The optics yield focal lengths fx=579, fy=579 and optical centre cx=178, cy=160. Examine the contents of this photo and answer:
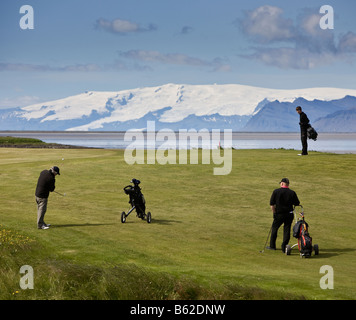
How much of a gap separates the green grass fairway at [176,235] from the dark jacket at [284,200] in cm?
154

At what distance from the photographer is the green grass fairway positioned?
1498 cm

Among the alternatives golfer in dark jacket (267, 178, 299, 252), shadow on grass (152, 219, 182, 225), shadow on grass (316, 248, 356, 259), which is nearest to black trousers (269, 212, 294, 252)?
golfer in dark jacket (267, 178, 299, 252)

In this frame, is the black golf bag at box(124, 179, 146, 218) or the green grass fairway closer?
the green grass fairway

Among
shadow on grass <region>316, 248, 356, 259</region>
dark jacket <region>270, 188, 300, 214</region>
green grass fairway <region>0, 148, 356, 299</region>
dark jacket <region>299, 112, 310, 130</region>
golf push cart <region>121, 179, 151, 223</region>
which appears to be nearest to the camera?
green grass fairway <region>0, 148, 356, 299</region>

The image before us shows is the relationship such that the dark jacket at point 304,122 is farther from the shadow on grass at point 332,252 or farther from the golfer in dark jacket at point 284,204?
the golfer in dark jacket at point 284,204

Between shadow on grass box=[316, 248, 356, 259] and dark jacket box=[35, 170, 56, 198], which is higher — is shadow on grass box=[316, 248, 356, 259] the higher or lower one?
the lower one

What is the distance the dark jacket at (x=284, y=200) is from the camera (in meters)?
19.9

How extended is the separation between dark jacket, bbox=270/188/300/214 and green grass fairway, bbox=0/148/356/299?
1539 mm

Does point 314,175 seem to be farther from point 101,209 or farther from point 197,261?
point 197,261

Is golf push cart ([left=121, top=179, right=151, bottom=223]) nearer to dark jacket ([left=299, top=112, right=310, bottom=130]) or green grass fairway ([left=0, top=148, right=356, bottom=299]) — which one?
green grass fairway ([left=0, top=148, right=356, bottom=299])

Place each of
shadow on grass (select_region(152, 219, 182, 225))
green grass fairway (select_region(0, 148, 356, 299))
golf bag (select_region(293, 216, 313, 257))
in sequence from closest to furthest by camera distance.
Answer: green grass fairway (select_region(0, 148, 356, 299)) < golf bag (select_region(293, 216, 313, 257)) < shadow on grass (select_region(152, 219, 182, 225))

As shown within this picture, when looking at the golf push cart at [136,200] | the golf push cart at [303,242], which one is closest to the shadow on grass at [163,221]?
the golf push cart at [136,200]

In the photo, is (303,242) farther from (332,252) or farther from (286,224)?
(332,252)

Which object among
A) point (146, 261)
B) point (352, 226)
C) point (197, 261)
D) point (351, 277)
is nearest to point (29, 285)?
point (146, 261)
